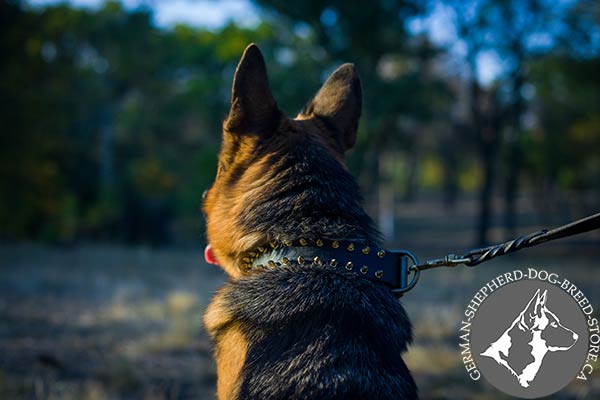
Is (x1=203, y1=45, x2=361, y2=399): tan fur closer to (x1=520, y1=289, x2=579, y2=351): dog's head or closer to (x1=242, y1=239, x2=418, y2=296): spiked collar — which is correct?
(x1=242, y1=239, x2=418, y2=296): spiked collar

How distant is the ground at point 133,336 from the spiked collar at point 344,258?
147cm

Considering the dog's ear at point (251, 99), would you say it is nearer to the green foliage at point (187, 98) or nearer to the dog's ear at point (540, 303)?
the dog's ear at point (540, 303)

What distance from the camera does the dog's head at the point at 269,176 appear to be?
2330 millimetres

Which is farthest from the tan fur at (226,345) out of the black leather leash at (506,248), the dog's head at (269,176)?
the black leather leash at (506,248)

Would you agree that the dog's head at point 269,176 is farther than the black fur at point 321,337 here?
Yes

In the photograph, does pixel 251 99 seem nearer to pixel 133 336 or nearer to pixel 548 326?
pixel 548 326

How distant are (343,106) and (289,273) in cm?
106

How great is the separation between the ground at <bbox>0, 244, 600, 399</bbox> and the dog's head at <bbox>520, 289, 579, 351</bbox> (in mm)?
1923

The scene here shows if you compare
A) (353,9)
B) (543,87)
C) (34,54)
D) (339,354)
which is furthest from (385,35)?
(339,354)

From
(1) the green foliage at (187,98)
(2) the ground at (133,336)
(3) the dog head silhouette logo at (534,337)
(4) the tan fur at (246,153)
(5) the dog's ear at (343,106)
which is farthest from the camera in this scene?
(1) the green foliage at (187,98)

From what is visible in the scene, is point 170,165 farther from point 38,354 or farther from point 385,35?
point 38,354

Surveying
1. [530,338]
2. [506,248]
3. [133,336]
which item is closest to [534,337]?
[530,338]

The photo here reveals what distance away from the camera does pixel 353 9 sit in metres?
18.3

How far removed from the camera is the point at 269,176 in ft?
8.07
